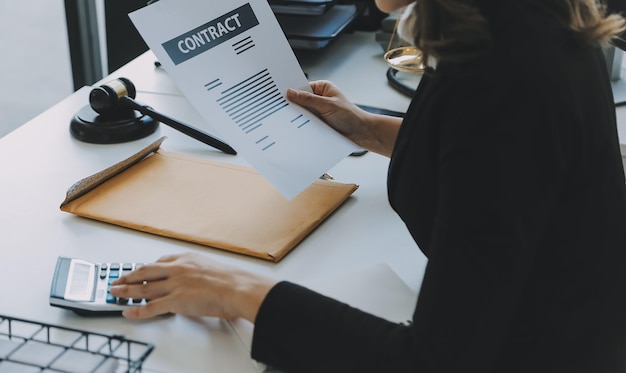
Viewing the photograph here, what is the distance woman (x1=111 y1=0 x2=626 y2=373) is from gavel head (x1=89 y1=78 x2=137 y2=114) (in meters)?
0.60

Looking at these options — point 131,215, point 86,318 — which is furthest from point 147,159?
point 86,318

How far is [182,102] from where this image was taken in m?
1.63

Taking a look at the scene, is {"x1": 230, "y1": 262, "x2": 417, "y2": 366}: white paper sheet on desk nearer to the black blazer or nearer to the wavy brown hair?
the black blazer

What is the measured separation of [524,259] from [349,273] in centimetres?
33

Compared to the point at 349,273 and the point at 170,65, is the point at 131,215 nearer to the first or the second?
the point at 170,65

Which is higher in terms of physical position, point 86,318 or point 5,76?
point 86,318

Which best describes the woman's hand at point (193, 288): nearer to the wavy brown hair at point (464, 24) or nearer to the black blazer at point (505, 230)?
the black blazer at point (505, 230)

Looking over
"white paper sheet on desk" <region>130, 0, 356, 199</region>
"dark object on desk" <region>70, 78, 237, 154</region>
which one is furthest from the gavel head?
"white paper sheet on desk" <region>130, 0, 356, 199</region>

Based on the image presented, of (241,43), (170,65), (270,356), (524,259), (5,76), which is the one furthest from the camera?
(5,76)

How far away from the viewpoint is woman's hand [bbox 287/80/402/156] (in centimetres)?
127

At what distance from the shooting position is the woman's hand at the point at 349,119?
1.27m

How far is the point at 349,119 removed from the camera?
1302mm

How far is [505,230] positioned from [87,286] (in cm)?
52

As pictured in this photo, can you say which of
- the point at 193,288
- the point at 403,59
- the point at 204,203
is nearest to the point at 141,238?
the point at 204,203
